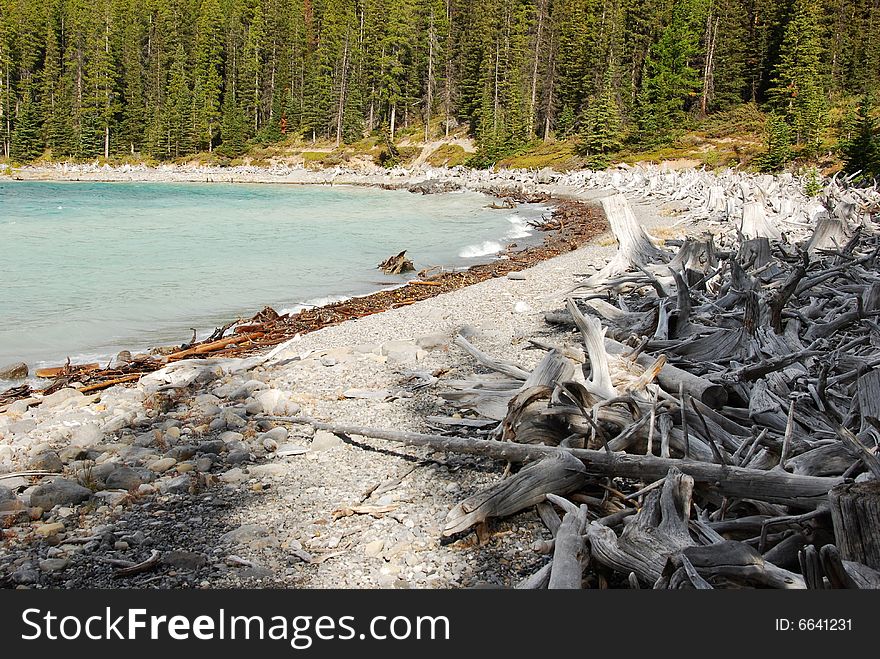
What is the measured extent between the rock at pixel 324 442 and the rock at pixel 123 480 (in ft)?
3.52

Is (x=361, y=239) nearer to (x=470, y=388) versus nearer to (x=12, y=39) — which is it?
(x=470, y=388)

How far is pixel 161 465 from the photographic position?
440cm

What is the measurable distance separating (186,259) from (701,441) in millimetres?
16114

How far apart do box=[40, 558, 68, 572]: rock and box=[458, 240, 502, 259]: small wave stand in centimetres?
1491

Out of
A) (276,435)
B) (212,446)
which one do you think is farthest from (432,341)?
(212,446)

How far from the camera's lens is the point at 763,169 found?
34.8 metres

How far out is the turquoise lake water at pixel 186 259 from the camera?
10258 millimetres

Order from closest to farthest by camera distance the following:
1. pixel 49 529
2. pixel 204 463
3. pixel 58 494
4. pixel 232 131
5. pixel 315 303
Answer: pixel 49 529 → pixel 58 494 → pixel 204 463 → pixel 315 303 → pixel 232 131

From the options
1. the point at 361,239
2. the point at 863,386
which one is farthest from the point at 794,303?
the point at 361,239

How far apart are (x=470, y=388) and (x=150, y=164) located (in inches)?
3325

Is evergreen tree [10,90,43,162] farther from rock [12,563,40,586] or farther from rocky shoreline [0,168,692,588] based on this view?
rock [12,563,40,586]

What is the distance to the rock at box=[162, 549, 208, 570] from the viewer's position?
3209 mm

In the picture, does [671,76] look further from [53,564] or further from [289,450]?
[53,564]

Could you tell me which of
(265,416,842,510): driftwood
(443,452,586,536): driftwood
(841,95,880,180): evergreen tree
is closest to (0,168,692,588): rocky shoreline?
(443,452,586,536): driftwood
